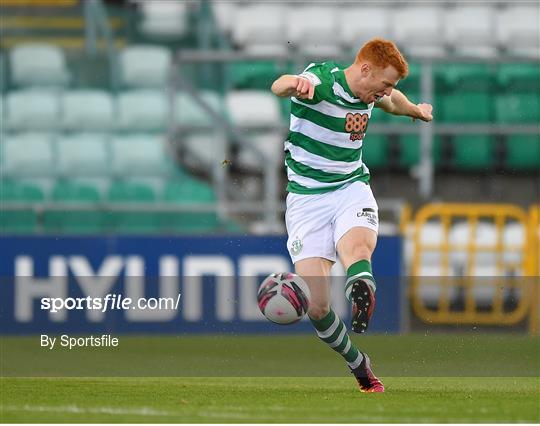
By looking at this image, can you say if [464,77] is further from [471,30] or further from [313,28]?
[313,28]

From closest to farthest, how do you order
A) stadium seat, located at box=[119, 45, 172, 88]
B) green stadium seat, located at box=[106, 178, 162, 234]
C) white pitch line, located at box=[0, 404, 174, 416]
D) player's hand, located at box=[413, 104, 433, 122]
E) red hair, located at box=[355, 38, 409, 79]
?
white pitch line, located at box=[0, 404, 174, 416] → red hair, located at box=[355, 38, 409, 79] → player's hand, located at box=[413, 104, 433, 122] → green stadium seat, located at box=[106, 178, 162, 234] → stadium seat, located at box=[119, 45, 172, 88]

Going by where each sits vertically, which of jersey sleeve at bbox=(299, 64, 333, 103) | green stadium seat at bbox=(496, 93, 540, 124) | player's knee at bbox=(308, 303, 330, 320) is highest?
jersey sleeve at bbox=(299, 64, 333, 103)

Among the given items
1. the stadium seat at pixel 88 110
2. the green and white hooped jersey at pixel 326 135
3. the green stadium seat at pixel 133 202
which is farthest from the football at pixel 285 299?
the stadium seat at pixel 88 110

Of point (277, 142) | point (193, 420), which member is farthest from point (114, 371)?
point (277, 142)

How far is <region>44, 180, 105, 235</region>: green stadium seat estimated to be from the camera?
38.6 feet

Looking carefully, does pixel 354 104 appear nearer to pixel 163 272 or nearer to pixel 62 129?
pixel 163 272

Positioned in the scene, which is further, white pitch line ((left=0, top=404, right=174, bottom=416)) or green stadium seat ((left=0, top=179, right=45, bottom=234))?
green stadium seat ((left=0, top=179, right=45, bottom=234))

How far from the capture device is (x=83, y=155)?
1273cm

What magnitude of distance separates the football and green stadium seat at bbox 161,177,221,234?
16.0ft

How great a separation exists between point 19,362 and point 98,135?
14.4ft

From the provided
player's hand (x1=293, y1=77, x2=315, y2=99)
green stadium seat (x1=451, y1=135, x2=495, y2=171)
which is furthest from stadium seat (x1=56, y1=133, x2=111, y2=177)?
player's hand (x1=293, y1=77, x2=315, y2=99)

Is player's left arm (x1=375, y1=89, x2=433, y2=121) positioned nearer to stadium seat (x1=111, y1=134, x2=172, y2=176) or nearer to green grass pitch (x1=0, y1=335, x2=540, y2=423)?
green grass pitch (x1=0, y1=335, x2=540, y2=423)

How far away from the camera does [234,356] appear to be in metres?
9.56

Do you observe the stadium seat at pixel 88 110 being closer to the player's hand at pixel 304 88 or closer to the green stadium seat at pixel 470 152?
the green stadium seat at pixel 470 152
